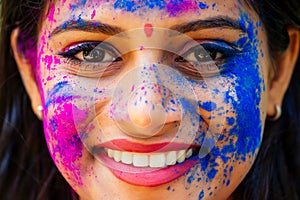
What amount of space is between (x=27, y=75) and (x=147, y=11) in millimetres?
629

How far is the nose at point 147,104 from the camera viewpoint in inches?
69.9

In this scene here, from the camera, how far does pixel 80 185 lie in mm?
2012

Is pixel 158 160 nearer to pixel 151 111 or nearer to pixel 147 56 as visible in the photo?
pixel 151 111

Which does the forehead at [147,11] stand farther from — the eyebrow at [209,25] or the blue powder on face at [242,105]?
the blue powder on face at [242,105]

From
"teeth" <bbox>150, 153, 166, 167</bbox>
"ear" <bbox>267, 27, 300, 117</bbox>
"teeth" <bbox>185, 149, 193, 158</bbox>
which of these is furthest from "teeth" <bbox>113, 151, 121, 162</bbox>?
"ear" <bbox>267, 27, 300, 117</bbox>

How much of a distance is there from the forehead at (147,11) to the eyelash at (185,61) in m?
0.09

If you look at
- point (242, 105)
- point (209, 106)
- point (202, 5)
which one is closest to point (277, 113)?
point (242, 105)

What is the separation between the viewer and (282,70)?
7.23ft

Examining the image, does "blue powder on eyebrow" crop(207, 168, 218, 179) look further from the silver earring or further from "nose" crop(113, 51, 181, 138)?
the silver earring

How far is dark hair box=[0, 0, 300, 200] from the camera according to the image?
2.21 meters

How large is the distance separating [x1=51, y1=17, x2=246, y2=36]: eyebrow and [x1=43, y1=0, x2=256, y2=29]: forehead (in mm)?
12

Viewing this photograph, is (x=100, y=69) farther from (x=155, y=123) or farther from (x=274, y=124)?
(x=274, y=124)

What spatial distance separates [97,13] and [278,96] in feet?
2.41

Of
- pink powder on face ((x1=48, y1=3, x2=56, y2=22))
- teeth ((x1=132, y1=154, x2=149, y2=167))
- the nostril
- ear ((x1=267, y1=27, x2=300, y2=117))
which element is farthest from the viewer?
ear ((x1=267, y1=27, x2=300, y2=117))
